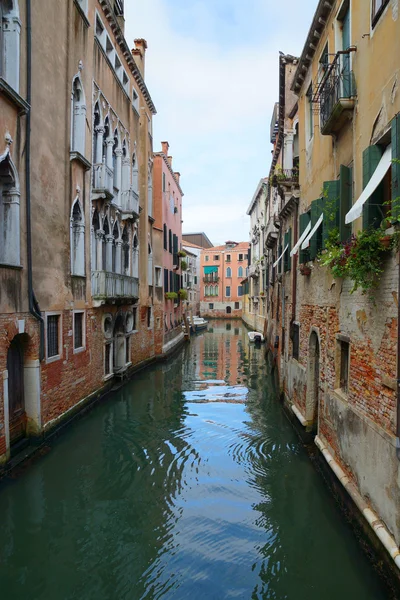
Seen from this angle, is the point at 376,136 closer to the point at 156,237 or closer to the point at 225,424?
the point at 225,424

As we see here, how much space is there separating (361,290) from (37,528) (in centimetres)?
493

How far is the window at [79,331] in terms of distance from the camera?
10336mm

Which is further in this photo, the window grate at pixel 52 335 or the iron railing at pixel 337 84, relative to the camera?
the window grate at pixel 52 335

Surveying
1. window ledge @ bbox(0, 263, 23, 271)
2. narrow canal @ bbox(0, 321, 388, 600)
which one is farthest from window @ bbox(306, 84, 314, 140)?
narrow canal @ bbox(0, 321, 388, 600)

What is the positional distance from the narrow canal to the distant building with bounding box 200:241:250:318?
155 feet

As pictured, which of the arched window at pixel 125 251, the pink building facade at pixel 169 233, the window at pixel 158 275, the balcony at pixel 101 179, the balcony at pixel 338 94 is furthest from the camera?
the pink building facade at pixel 169 233

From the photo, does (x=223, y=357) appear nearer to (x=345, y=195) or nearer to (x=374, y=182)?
(x=345, y=195)

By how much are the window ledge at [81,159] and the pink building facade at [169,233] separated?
31.5 feet

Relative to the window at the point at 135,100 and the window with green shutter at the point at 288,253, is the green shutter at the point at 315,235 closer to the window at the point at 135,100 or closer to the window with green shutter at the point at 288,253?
the window with green shutter at the point at 288,253

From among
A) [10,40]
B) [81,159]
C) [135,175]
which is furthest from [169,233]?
[10,40]

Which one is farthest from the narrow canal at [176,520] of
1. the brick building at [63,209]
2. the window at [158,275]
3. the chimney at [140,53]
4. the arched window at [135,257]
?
the chimney at [140,53]

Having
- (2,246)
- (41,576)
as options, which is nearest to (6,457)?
(41,576)

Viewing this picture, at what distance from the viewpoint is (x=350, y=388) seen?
5.68 meters

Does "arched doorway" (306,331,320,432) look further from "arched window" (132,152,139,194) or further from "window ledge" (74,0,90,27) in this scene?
"arched window" (132,152,139,194)
